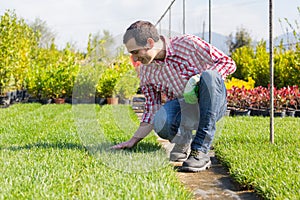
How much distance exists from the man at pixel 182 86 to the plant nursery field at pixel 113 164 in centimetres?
20

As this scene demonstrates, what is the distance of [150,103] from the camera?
3.34 metres

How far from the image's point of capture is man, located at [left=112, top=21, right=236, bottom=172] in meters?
2.81

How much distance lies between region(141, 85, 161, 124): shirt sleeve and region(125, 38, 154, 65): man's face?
52 cm

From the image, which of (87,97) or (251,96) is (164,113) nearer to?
(87,97)

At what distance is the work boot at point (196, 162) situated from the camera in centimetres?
287

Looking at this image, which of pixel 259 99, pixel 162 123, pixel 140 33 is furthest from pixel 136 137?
pixel 259 99

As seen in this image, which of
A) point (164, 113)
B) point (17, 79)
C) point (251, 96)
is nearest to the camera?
point (164, 113)

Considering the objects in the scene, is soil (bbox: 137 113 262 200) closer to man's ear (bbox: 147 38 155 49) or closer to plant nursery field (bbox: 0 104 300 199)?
plant nursery field (bbox: 0 104 300 199)

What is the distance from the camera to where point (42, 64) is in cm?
1295

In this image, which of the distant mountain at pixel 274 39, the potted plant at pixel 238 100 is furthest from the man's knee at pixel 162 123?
the potted plant at pixel 238 100

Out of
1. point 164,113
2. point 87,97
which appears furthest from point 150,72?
point 87,97

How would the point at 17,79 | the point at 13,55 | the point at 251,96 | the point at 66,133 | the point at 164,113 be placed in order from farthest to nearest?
the point at 17,79 → the point at 13,55 → the point at 251,96 → the point at 66,133 → the point at 164,113

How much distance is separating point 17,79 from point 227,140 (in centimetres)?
807

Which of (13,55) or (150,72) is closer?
(150,72)
